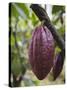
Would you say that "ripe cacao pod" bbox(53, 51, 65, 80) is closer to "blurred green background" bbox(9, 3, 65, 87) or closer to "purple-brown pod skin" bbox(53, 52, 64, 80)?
"purple-brown pod skin" bbox(53, 52, 64, 80)

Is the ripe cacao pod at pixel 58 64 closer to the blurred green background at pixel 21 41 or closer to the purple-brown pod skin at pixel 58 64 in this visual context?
the purple-brown pod skin at pixel 58 64

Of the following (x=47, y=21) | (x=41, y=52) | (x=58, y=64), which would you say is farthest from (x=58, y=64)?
(x=47, y=21)

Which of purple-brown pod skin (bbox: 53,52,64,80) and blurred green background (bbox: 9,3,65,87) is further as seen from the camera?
purple-brown pod skin (bbox: 53,52,64,80)

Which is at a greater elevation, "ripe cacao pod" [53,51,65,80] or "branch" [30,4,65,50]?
"branch" [30,4,65,50]

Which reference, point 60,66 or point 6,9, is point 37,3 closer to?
point 6,9

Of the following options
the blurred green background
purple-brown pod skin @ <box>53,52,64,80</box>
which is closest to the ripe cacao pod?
purple-brown pod skin @ <box>53,52,64,80</box>

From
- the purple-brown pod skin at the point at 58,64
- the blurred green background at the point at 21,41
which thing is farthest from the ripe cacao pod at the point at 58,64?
the blurred green background at the point at 21,41
